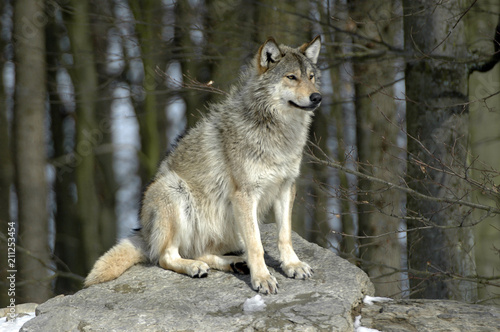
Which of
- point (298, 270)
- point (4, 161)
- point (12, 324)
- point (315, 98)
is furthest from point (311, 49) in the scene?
point (4, 161)

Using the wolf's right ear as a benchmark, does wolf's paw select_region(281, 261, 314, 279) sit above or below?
below

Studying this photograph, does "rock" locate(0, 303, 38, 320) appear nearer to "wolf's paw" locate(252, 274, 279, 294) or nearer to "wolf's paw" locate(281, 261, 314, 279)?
"wolf's paw" locate(252, 274, 279, 294)

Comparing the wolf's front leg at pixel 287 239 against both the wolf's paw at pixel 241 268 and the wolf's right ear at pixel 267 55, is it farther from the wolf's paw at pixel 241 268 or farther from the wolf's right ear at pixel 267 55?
the wolf's right ear at pixel 267 55

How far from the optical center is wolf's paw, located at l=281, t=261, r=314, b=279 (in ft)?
17.5

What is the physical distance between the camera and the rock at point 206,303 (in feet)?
14.7

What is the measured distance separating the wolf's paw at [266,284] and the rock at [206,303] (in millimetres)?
65

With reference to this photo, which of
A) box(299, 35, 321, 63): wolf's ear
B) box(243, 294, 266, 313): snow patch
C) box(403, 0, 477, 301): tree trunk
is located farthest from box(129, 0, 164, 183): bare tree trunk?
box(243, 294, 266, 313): snow patch

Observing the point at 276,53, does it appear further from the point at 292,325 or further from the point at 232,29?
the point at 232,29

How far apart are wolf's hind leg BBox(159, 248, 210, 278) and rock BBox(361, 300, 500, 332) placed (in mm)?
1591

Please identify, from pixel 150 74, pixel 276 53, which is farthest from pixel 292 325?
pixel 150 74

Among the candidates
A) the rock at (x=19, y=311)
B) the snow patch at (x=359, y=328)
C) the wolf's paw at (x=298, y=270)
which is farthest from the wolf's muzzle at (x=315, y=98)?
the rock at (x=19, y=311)

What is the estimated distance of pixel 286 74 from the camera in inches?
214

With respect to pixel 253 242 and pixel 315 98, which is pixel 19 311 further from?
pixel 315 98

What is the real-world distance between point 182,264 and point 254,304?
1137 mm
